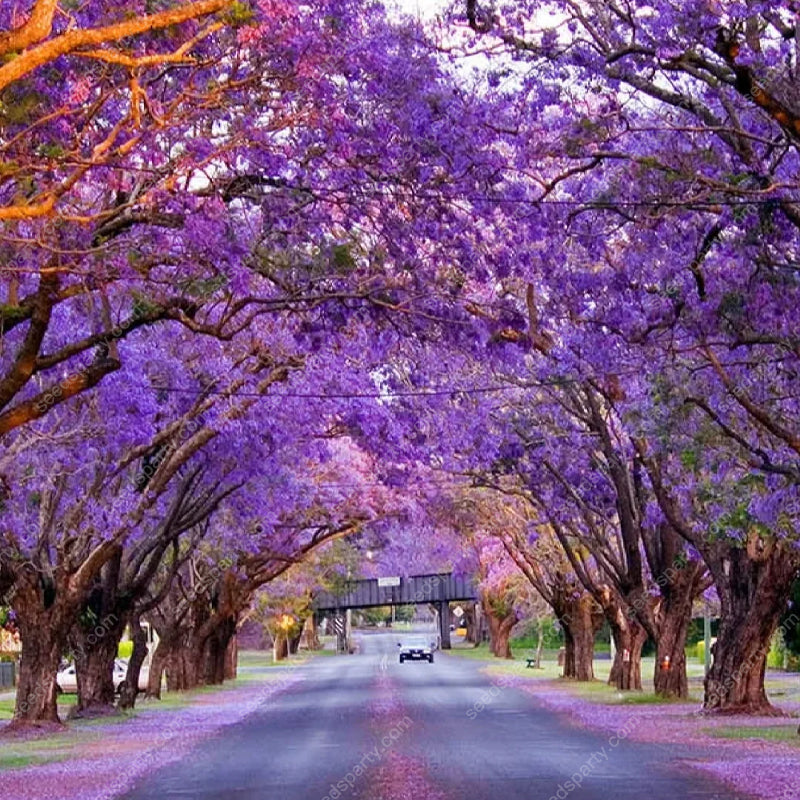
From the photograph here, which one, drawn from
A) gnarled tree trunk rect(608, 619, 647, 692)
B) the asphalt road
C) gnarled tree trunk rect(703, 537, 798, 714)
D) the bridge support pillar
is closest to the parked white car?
gnarled tree trunk rect(608, 619, 647, 692)

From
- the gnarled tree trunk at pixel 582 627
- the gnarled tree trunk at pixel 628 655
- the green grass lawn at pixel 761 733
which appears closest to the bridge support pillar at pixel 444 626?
the gnarled tree trunk at pixel 582 627

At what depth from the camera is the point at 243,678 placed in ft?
212

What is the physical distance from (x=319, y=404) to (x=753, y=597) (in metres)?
9.79

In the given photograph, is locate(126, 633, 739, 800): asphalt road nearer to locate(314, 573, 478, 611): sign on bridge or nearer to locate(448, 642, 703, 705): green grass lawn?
locate(448, 642, 703, 705): green grass lawn

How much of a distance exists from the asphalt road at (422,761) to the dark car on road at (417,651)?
161ft

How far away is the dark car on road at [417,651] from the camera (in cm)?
8569

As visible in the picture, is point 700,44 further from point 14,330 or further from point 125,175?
point 14,330

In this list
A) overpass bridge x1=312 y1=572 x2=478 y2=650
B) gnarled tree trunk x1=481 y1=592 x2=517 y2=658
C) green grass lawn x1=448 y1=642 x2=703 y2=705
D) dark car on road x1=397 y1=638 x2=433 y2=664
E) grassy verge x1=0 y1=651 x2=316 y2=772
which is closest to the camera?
grassy verge x1=0 y1=651 x2=316 y2=772

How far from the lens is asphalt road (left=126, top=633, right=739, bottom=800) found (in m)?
17.0

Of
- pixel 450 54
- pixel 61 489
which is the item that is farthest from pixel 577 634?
pixel 450 54

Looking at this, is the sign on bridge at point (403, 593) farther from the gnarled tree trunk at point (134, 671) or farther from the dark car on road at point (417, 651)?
the gnarled tree trunk at point (134, 671)

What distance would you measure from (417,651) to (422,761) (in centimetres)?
6595

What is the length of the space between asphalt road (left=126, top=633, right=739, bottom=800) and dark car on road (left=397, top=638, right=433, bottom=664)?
49.1 m

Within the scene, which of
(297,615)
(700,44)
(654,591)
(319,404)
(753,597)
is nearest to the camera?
(700,44)
